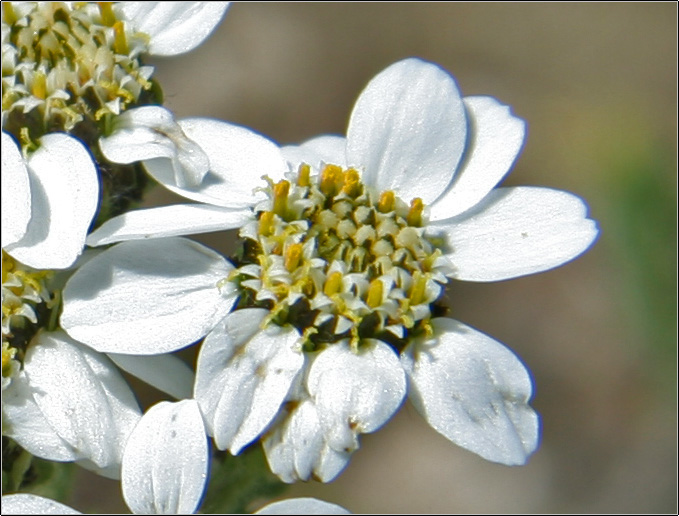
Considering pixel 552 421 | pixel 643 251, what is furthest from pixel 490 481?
pixel 643 251

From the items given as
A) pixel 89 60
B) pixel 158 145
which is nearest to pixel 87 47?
pixel 89 60

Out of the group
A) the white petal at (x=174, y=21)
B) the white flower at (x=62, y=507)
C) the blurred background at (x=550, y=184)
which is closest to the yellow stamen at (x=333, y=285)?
the white flower at (x=62, y=507)

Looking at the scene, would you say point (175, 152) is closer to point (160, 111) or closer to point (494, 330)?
point (160, 111)

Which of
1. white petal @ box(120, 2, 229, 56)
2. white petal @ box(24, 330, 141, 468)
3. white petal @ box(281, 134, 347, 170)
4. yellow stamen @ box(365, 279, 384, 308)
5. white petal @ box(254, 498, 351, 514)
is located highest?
white petal @ box(120, 2, 229, 56)

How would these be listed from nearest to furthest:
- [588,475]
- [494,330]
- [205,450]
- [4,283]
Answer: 1. [205,450]
2. [4,283]
3. [588,475]
4. [494,330]

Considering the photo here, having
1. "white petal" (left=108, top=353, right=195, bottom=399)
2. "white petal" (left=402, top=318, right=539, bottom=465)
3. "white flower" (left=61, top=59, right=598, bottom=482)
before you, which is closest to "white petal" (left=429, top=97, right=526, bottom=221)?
"white flower" (left=61, top=59, right=598, bottom=482)

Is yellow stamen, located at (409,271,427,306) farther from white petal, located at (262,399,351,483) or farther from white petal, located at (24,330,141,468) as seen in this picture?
white petal, located at (24,330,141,468)
